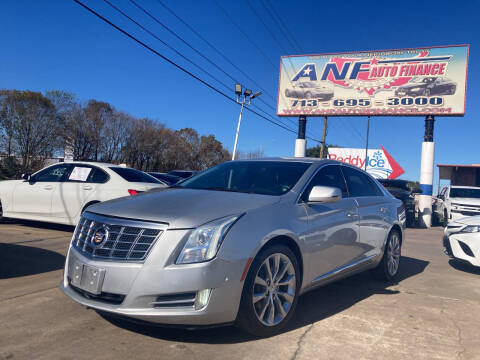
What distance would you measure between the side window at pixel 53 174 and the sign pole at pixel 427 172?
13.4m

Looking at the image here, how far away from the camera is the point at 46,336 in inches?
121

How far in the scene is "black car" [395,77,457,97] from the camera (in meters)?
15.6

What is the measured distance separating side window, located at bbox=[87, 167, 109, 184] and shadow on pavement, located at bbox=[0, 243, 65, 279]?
1.80 metres

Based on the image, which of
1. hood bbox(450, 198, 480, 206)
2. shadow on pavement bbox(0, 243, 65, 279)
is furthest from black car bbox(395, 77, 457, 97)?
shadow on pavement bbox(0, 243, 65, 279)

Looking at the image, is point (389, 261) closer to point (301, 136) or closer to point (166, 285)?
point (166, 285)

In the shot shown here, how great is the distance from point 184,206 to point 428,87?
1558cm

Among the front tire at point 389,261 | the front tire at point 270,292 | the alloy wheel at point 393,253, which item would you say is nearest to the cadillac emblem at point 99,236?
the front tire at point 270,292

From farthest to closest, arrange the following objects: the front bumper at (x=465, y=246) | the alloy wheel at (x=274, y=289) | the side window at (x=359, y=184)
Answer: the front bumper at (x=465, y=246) < the side window at (x=359, y=184) < the alloy wheel at (x=274, y=289)

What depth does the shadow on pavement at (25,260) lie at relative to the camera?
4.94 meters

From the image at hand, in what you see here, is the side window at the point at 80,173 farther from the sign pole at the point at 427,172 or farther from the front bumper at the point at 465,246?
the sign pole at the point at 427,172

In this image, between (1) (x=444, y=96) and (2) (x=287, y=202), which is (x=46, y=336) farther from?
(1) (x=444, y=96)

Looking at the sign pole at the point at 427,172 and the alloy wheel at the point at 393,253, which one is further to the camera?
the sign pole at the point at 427,172

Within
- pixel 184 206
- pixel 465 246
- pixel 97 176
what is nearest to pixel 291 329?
pixel 184 206

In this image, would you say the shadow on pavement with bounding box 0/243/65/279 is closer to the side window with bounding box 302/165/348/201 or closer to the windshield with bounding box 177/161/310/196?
the windshield with bounding box 177/161/310/196
